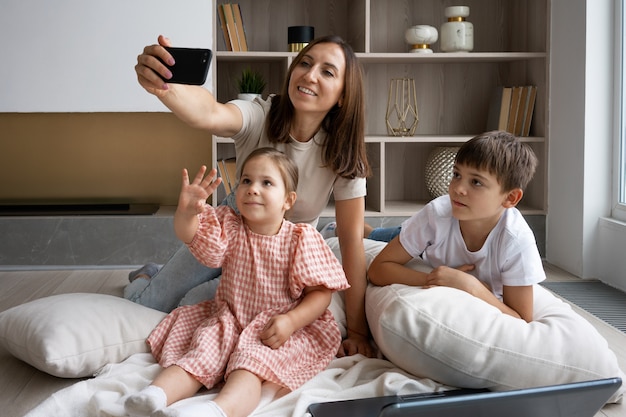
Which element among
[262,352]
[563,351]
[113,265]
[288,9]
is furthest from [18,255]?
[563,351]

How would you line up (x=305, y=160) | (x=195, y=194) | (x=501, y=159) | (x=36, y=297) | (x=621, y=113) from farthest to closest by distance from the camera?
(x=621, y=113)
(x=36, y=297)
(x=305, y=160)
(x=501, y=159)
(x=195, y=194)

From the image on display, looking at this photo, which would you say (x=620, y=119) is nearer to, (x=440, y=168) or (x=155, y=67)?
(x=440, y=168)

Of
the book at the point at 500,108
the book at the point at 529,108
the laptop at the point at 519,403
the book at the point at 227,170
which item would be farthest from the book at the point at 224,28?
the laptop at the point at 519,403

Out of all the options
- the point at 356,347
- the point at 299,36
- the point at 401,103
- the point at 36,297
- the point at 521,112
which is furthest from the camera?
the point at 401,103

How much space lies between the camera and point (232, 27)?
3324 millimetres

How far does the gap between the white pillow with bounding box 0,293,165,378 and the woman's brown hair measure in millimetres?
595

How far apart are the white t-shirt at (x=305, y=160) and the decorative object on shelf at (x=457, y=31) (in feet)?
5.22

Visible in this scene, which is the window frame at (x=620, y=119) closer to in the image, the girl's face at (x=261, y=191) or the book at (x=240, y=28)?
the book at (x=240, y=28)

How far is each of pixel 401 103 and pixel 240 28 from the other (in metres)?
0.88

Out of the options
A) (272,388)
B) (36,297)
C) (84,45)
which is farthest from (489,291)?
(84,45)

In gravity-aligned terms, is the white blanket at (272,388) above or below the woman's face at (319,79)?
below

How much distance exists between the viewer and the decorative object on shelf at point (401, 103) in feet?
11.9

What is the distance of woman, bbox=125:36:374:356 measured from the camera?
193 cm

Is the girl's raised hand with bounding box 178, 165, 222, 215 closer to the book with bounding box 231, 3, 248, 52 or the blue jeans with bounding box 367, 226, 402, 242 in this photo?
the blue jeans with bounding box 367, 226, 402, 242
